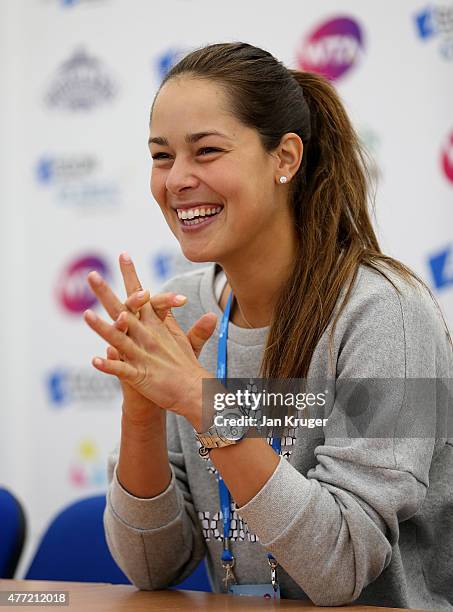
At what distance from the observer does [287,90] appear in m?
1.82

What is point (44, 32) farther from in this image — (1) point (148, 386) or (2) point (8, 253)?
(1) point (148, 386)

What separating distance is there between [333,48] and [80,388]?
171cm

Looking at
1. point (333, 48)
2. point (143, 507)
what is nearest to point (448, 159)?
point (333, 48)

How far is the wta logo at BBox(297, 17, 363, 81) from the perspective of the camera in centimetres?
334

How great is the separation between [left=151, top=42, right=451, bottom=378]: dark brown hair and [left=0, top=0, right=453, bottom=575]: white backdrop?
154 cm

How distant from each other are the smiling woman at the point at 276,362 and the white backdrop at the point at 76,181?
65.5 inches

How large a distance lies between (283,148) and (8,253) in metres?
2.58

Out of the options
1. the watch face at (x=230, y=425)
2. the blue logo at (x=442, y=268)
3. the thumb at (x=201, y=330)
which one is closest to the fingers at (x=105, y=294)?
the thumb at (x=201, y=330)

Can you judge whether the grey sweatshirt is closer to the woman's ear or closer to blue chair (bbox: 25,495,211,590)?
the woman's ear

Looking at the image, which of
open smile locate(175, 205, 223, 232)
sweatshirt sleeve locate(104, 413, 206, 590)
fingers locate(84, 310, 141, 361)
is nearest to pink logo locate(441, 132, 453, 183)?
open smile locate(175, 205, 223, 232)

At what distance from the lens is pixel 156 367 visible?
1.42m

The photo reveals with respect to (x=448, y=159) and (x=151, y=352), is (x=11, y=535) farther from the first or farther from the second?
(x=448, y=159)

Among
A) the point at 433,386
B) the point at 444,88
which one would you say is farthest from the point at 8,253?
the point at 433,386

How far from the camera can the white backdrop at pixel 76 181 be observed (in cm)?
364
